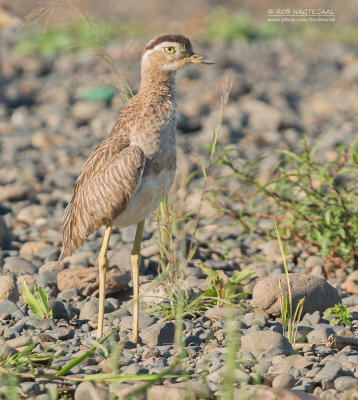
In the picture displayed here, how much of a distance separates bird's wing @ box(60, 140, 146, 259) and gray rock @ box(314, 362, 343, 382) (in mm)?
1632

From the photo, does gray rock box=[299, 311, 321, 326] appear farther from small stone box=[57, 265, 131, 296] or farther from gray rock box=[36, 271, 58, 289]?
gray rock box=[36, 271, 58, 289]

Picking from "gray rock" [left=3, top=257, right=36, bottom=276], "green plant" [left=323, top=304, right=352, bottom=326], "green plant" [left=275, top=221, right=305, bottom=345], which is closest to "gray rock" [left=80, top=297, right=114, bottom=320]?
"gray rock" [left=3, top=257, right=36, bottom=276]

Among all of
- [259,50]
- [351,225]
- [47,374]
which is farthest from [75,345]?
[259,50]

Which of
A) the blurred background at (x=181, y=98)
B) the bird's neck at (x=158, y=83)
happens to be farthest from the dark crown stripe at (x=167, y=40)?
the blurred background at (x=181, y=98)

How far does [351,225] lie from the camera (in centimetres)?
575

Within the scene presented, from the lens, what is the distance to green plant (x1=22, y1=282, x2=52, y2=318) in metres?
4.54

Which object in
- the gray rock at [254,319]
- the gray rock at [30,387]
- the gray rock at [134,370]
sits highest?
the gray rock at [30,387]

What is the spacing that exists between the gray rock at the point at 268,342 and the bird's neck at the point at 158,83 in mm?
1737

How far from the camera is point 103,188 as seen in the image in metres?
4.52

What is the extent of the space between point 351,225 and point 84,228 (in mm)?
2370

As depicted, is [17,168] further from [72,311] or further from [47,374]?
[47,374]

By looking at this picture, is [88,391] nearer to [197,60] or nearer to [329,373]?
[329,373]

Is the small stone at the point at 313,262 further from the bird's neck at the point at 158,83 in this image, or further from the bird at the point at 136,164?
the bird's neck at the point at 158,83

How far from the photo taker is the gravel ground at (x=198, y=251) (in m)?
3.77
